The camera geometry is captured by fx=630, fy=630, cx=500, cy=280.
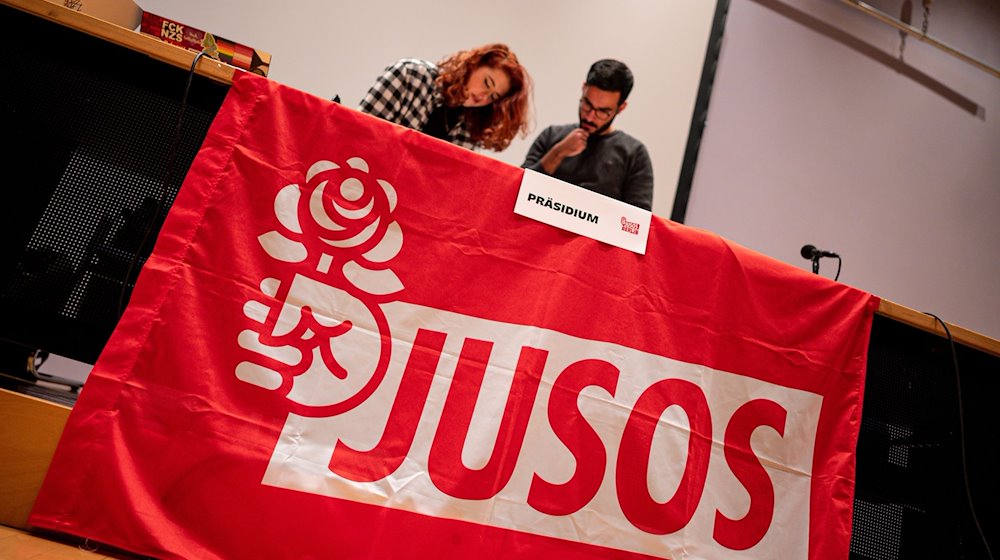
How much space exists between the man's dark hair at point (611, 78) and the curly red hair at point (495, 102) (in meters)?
0.25

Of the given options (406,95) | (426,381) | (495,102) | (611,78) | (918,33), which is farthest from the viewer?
(918,33)

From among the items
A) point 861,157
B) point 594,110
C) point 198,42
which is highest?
point 861,157

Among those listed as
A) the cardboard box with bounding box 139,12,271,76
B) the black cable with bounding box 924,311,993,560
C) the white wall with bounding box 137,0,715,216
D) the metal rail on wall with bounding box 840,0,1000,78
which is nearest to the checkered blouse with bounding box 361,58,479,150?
the cardboard box with bounding box 139,12,271,76

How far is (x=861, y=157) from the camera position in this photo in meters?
2.91

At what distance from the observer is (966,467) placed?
1531 millimetres

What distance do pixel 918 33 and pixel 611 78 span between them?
201 centimetres

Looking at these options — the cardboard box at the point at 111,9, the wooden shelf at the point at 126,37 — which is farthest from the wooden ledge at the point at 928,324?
the cardboard box at the point at 111,9

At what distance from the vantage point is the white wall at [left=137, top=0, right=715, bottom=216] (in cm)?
231

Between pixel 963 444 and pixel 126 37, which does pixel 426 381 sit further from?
pixel 963 444

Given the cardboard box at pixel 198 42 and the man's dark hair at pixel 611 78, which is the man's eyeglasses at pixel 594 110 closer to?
the man's dark hair at pixel 611 78

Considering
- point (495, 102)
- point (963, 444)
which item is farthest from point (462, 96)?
point (963, 444)

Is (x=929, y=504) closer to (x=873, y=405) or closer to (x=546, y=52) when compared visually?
(x=873, y=405)

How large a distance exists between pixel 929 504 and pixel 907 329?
0.42 meters

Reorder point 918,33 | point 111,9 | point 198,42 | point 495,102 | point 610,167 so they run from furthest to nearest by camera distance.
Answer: point 918,33 → point 610,167 → point 495,102 → point 111,9 → point 198,42
